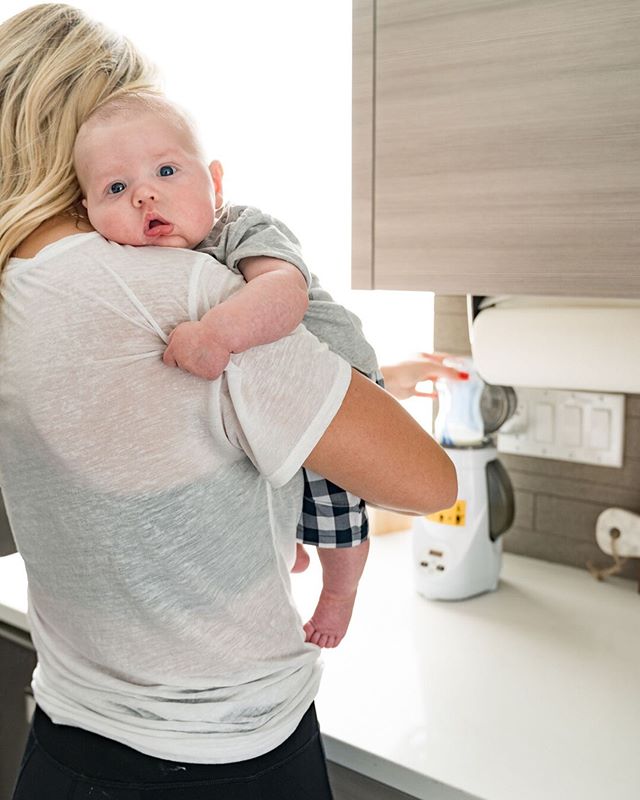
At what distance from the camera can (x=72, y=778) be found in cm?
84

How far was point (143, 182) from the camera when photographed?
2.60 ft

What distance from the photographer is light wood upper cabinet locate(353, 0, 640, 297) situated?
0.95 meters

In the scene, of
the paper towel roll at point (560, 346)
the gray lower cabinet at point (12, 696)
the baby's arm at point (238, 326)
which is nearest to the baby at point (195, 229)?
the baby's arm at point (238, 326)

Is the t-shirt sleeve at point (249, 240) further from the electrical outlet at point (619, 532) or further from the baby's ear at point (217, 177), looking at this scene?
the electrical outlet at point (619, 532)

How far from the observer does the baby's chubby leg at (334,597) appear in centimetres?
101

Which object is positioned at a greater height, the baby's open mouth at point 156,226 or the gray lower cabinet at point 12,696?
the baby's open mouth at point 156,226

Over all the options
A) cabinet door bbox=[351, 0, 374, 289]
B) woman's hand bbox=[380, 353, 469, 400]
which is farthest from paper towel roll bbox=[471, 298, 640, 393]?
cabinet door bbox=[351, 0, 374, 289]

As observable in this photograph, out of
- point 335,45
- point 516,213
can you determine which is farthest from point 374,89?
point 335,45

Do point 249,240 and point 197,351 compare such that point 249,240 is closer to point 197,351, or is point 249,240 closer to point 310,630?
point 197,351

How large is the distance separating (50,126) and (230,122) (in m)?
1.15

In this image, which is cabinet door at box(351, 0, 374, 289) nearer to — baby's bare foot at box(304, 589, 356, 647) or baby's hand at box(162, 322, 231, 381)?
baby's bare foot at box(304, 589, 356, 647)

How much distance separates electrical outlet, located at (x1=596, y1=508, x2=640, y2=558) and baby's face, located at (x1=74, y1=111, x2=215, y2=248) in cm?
97

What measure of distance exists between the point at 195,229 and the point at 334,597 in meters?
0.48

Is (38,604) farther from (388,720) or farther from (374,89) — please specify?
(374,89)
